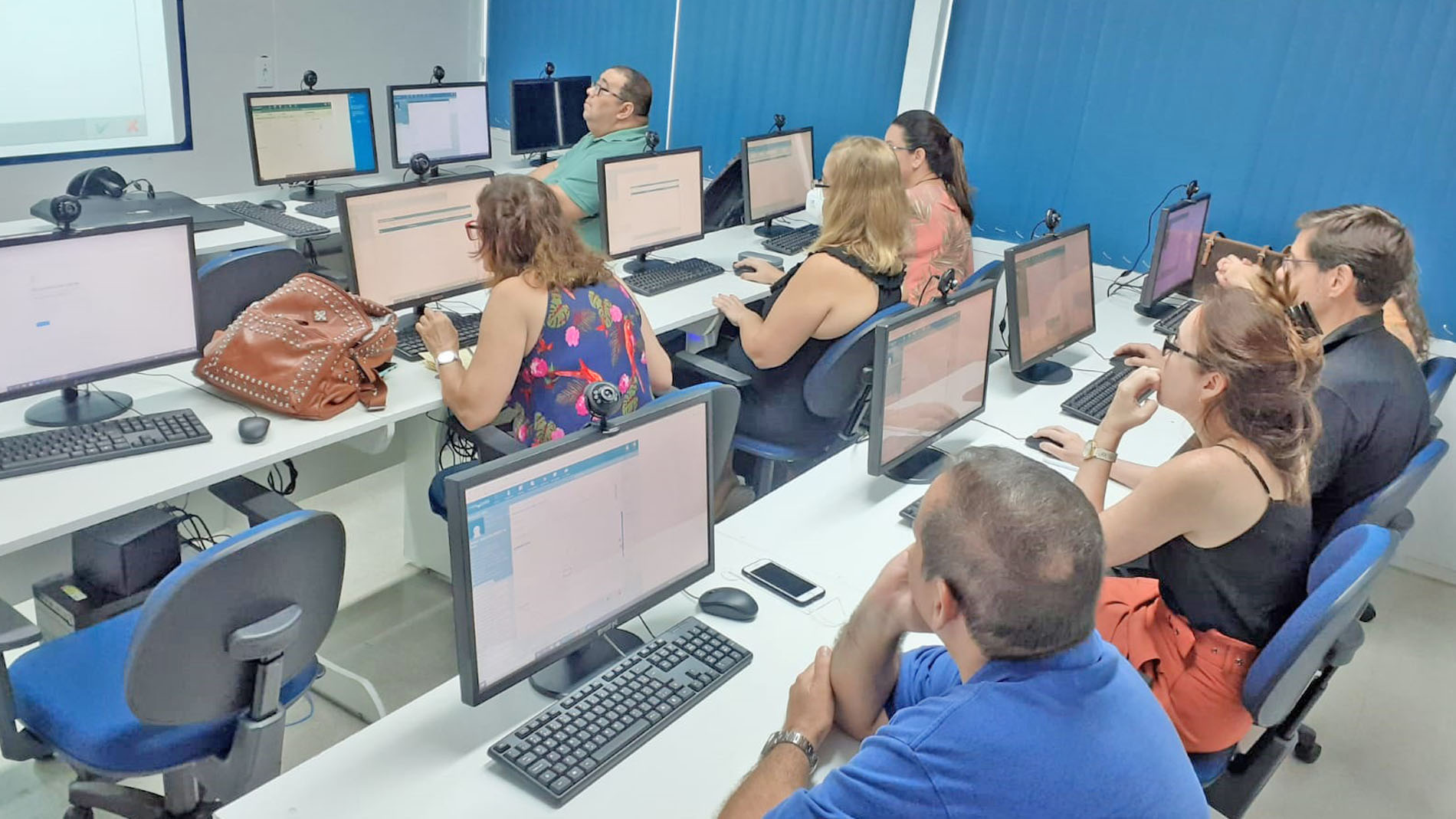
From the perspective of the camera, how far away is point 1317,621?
5.58 feet

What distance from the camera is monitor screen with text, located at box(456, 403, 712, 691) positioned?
1424mm

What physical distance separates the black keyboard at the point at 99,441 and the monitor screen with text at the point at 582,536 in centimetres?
126

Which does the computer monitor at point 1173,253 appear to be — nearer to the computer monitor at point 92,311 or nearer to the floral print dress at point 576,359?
the floral print dress at point 576,359

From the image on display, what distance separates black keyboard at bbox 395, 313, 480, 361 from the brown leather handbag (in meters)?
0.22

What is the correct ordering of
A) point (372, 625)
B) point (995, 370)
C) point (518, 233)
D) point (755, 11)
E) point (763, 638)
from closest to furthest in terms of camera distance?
point (763, 638)
point (518, 233)
point (372, 625)
point (995, 370)
point (755, 11)

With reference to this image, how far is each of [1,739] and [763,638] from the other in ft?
4.47

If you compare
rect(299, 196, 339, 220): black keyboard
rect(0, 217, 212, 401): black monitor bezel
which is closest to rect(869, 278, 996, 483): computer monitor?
rect(0, 217, 212, 401): black monitor bezel

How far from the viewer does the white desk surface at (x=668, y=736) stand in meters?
1.39

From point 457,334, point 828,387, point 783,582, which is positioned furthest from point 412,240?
point 783,582

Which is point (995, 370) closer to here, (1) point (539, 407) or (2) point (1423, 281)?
(1) point (539, 407)

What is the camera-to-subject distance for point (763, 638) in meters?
1.79

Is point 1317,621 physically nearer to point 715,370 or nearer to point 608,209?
point 715,370

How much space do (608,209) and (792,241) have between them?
1044mm

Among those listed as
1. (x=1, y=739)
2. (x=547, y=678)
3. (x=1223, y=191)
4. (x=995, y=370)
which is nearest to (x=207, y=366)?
(x=1, y=739)
